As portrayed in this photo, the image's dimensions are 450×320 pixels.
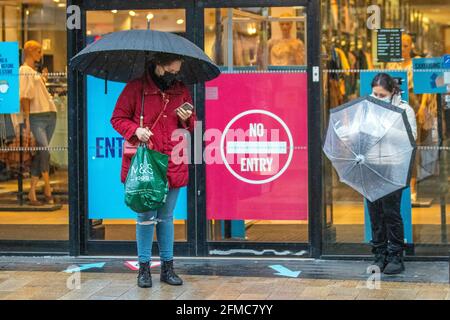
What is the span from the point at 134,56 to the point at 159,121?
0.66 meters

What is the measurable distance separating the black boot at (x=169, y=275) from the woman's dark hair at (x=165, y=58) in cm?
161

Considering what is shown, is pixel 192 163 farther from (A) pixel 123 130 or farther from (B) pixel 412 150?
(B) pixel 412 150

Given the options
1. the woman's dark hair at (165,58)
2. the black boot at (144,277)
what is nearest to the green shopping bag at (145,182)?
the black boot at (144,277)

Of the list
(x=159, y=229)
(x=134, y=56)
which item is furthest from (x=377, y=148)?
(x=134, y=56)

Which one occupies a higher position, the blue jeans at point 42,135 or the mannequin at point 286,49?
the mannequin at point 286,49

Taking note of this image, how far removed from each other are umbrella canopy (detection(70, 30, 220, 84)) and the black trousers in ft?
5.85

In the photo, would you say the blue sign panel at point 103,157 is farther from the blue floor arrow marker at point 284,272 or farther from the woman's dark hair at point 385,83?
the woman's dark hair at point 385,83

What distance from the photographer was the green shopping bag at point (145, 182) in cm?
684

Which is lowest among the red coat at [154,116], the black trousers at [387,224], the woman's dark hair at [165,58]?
the black trousers at [387,224]

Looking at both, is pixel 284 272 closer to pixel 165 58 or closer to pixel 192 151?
pixel 192 151

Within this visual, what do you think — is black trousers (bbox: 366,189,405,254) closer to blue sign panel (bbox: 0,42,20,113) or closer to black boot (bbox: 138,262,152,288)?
black boot (bbox: 138,262,152,288)
